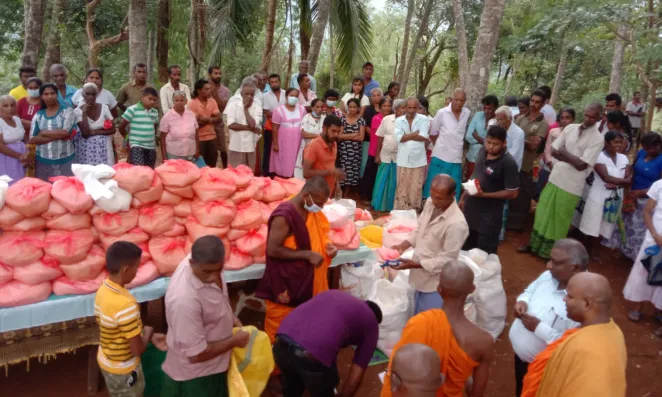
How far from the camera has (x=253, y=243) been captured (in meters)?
4.04

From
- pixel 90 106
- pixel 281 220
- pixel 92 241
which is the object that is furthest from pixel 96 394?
pixel 90 106

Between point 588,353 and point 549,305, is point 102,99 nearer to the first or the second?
point 549,305

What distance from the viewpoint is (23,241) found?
3406 millimetres

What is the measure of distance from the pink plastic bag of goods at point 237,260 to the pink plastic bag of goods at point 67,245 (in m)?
1.01

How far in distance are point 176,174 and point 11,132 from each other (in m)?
2.76

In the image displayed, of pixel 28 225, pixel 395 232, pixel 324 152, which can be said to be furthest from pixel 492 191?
pixel 28 225

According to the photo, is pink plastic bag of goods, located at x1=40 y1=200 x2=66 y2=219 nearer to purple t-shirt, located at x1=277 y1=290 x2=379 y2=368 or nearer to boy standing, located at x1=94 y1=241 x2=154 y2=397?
boy standing, located at x1=94 y1=241 x2=154 y2=397

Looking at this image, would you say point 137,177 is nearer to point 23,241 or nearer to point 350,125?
point 23,241

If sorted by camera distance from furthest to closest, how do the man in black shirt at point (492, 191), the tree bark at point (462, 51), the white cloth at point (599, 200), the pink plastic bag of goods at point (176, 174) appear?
1. the tree bark at point (462, 51)
2. the white cloth at point (599, 200)
3. the man in black shirt at point (492, 191)
4. the pink plastic bag of goods at point (176, 174)

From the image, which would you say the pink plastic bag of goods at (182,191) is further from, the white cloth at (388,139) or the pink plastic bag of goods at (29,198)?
the white cloth at (388,139)

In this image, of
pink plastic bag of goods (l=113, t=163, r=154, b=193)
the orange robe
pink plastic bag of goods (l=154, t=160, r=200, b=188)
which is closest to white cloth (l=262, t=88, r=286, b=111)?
pink plastic bag of goods (l=154, t=160, r=200, b=188)

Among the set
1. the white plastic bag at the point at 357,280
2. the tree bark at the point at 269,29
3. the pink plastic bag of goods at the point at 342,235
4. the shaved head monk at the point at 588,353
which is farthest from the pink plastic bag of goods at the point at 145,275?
the tree bark at the point at 269,29

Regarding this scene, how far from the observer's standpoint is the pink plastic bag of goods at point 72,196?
11.4 ft

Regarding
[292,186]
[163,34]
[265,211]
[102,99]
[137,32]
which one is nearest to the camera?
[265,211]
